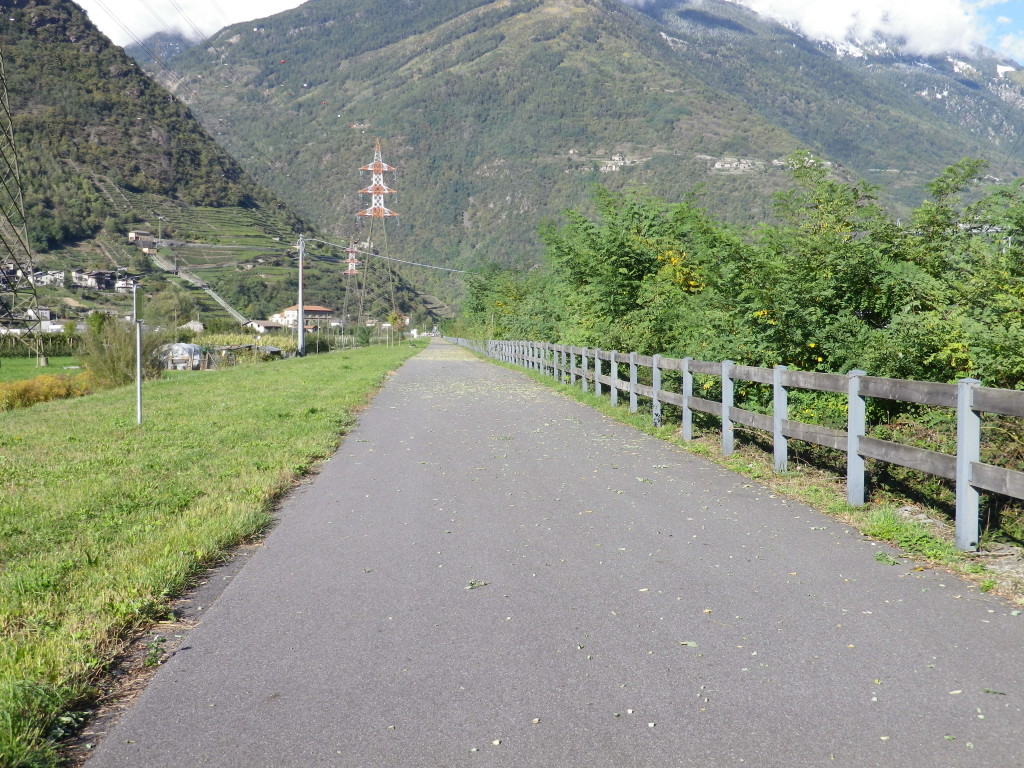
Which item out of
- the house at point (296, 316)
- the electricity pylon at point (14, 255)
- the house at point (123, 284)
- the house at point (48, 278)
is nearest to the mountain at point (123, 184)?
the house at point (48, 278)

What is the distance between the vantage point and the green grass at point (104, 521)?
3.79 m

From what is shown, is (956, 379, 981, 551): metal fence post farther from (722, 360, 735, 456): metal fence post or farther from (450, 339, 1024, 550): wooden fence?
(722, 360, 735, 456): metal fence post

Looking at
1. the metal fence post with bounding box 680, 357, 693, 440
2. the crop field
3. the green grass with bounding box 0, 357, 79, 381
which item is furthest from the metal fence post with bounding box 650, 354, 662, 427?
the crop field

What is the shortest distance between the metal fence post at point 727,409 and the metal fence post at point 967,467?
468cm

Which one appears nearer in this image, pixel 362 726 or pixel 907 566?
pixel 362 726

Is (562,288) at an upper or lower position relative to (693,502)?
upper

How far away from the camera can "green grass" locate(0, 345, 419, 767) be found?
379 centimetres

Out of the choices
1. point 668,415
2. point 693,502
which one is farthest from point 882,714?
point 668,415

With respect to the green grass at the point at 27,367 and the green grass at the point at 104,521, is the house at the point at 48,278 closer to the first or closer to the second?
the green grass at the point at 27,367

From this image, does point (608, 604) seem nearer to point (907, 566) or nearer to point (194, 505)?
point (907, 566)

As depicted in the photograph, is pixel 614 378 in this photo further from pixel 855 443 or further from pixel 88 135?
pixel 88 135

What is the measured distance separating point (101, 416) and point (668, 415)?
10099 millimetres

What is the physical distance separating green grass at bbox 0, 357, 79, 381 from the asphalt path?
1685 inches

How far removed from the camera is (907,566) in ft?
19.2
